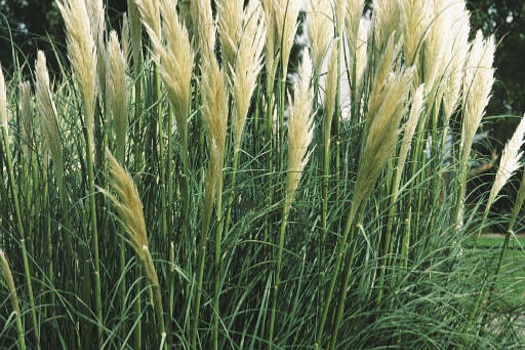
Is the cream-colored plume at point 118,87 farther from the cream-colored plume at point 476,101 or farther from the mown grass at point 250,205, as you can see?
the cream-colored plume at point 476,101

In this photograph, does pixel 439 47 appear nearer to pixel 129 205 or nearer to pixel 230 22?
pixel 230 22

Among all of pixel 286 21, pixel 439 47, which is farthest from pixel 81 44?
pixel 439 47

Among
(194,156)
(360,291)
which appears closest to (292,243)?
(360,291)

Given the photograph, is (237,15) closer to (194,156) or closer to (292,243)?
(194,156)

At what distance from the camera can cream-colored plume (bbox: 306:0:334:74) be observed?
2533mm

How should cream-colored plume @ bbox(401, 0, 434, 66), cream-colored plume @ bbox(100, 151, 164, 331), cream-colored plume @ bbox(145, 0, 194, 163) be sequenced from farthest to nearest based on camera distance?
cream-colored plume @ bbox(401, 0, 434, 66) → cream-colored plume @ bbox(145, 0, 194, 163) → cream-colored plume @ bbox(100, 151, 164, 331)

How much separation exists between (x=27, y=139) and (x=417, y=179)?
1637mm

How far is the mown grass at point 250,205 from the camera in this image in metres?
1.98

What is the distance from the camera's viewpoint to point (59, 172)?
7.07 feet

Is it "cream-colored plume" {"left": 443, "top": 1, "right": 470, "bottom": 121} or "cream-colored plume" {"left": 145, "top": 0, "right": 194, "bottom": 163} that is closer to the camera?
"cream-colored plume" {"left": 145, "top": 0, "right": 194, "bottom": 163}

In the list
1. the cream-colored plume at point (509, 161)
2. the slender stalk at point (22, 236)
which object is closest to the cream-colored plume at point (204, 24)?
the slender stalk at point (22, 236)

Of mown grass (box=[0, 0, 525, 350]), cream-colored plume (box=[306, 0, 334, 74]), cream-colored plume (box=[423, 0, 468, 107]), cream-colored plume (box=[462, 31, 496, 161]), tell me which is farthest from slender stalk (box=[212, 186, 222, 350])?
cream-colored plume (box=[462, 31, 496, 161])

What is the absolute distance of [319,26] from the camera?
2.53 m

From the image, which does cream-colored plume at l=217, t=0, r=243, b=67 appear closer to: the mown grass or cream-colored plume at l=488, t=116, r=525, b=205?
the mown grass
